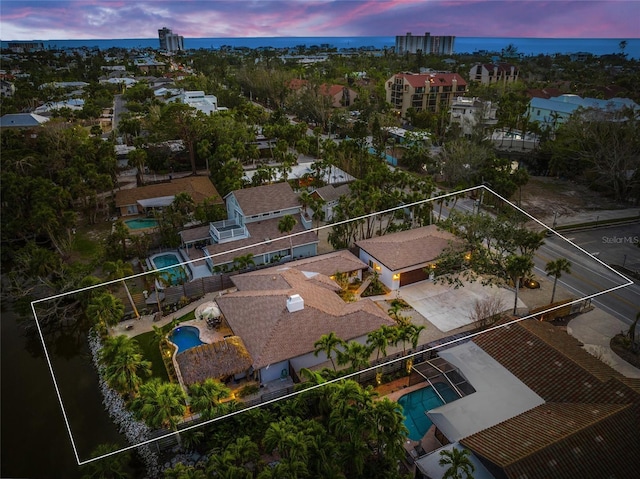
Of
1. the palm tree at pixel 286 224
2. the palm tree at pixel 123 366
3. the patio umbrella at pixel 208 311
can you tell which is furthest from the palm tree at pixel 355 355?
the palm tree at pixel 286 224

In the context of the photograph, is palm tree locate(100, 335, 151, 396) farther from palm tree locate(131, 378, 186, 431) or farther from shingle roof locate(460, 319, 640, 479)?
shingle roof locate(460, 319, 640, 479)

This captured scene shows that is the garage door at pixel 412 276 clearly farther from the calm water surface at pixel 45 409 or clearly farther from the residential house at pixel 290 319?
the calm water surface at pixel 45 409

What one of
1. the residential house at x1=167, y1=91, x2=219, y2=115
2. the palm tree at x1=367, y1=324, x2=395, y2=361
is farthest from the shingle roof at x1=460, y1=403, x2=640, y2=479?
the residential house at x1=167, y1=91, x2=219, y2=115

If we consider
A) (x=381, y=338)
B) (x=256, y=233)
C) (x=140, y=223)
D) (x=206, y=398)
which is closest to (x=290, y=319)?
(x=381, y=338)

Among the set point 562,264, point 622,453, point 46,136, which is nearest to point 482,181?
point 562,264

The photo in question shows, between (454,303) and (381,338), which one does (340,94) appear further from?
→ (381,338)

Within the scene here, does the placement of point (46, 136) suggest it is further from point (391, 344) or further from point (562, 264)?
point (562, 264)

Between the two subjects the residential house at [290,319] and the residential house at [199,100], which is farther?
the residential house at [199,100]
